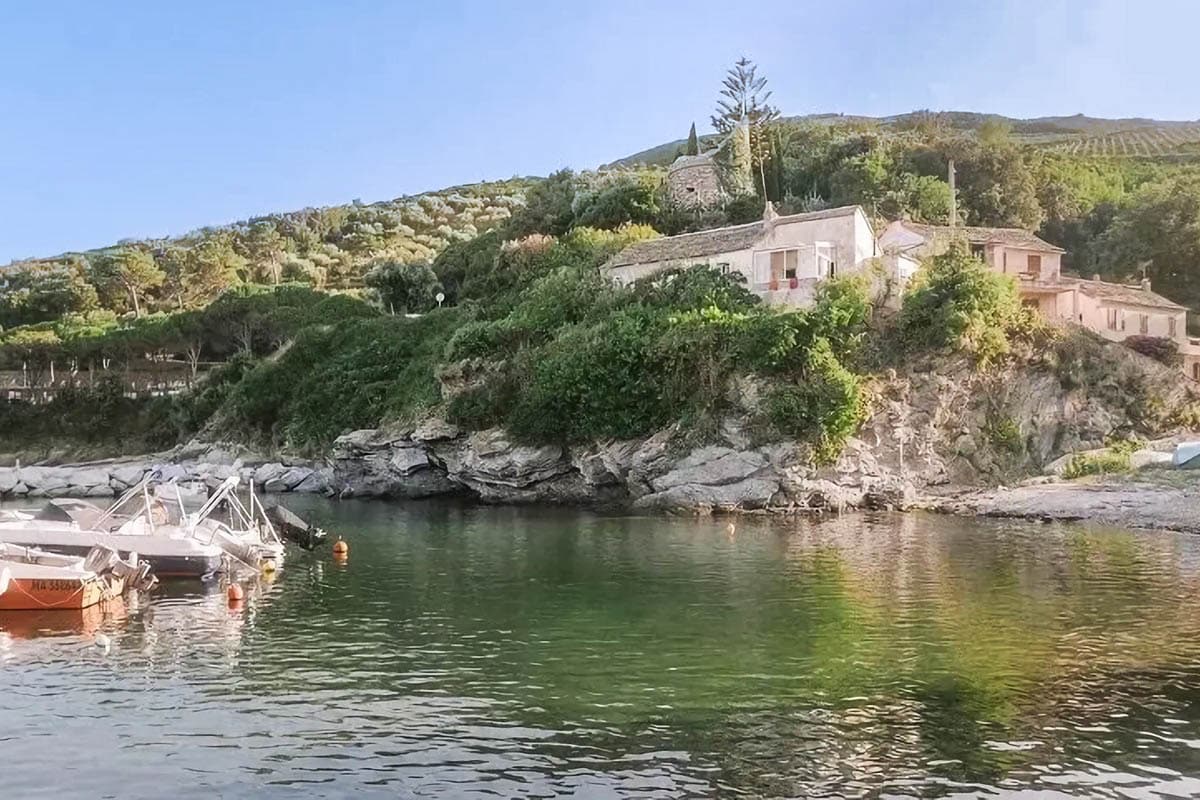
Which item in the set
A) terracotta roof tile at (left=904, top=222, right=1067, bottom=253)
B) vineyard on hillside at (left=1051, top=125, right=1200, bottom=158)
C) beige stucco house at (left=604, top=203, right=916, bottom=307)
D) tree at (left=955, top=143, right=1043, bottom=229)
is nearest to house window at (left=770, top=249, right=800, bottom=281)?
beige stucco house at (left=604, top=203, right=916, bottom=307)

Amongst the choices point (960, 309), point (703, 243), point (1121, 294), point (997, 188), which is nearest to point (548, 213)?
point (703, 243)

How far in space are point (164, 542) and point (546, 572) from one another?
1365 centimetres

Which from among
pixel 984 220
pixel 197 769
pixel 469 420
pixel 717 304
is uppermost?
pixel 984 220

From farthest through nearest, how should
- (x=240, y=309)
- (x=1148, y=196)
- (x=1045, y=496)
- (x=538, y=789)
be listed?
(x=240, y=309) → (x=1148, y=196) → (x=1045, y=496) → (x=538, y=789)

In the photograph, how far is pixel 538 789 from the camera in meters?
14.9

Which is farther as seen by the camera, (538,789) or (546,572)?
(546,572)

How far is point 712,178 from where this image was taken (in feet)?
299

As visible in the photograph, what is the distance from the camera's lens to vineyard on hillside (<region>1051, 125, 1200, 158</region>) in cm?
14225

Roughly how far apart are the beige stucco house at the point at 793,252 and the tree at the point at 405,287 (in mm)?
37391

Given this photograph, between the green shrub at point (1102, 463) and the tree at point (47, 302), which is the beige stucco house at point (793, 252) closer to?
the green shrub at point (1102, 463)

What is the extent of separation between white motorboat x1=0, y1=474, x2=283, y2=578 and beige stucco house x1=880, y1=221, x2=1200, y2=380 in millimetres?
45174

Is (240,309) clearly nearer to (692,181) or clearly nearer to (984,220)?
(692,181)

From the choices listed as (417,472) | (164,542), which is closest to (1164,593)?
(164,542)

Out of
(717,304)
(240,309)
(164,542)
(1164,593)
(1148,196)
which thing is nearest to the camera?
(1164,593)
